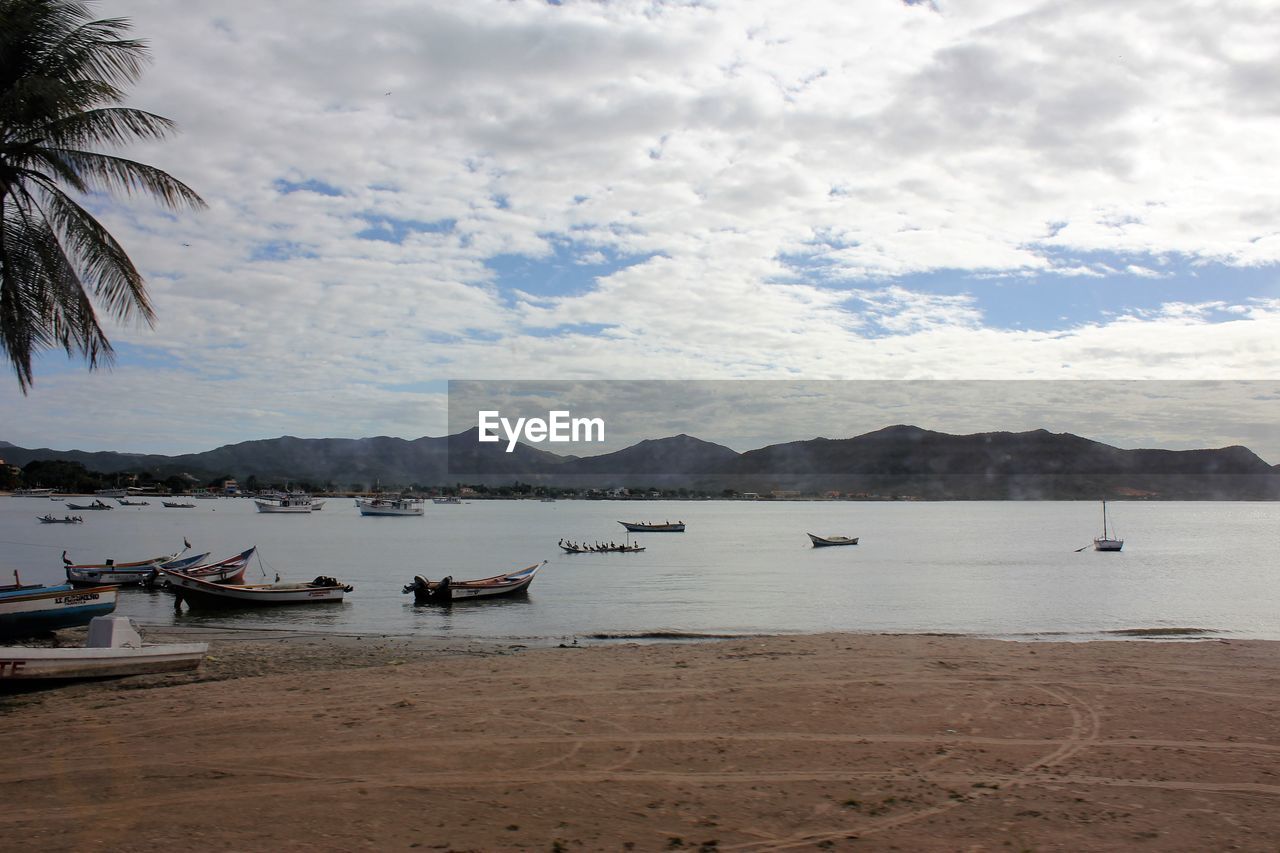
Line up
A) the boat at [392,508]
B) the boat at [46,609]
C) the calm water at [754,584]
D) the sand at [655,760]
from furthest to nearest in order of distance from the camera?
the boat at [392,508], the calm water at [754,584], the boat at [46,609], the sand at [655,760]

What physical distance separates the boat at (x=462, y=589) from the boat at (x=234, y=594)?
3.70 m

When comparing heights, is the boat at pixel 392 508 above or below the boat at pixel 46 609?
below

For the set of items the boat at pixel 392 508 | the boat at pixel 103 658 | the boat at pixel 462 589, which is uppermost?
the boat at pixel 103 658

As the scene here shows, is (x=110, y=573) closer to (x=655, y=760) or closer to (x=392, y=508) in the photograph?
(x=655, y=760)

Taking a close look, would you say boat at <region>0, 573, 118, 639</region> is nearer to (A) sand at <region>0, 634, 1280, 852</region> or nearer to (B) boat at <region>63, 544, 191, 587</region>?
(A) sand at <region>0, 634, 1280, 852</region>

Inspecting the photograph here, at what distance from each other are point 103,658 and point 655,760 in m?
10.4

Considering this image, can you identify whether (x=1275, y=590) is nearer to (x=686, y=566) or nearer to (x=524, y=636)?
(x=686, y=566)

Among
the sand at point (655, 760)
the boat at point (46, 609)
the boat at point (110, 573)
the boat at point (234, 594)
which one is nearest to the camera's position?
the sand at point (655, 760)

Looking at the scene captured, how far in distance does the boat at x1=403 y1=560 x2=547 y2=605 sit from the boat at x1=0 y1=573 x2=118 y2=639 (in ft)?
50.9

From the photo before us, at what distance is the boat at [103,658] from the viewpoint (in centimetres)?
1373

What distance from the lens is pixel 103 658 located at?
14742 millimetres

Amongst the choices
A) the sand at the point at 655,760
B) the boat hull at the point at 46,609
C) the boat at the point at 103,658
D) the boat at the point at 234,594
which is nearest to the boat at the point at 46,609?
the boat hull at the point at 46,609

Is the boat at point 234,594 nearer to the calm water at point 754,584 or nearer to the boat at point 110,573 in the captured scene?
the calm water at point 754,584

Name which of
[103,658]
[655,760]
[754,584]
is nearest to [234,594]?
[103,658]
